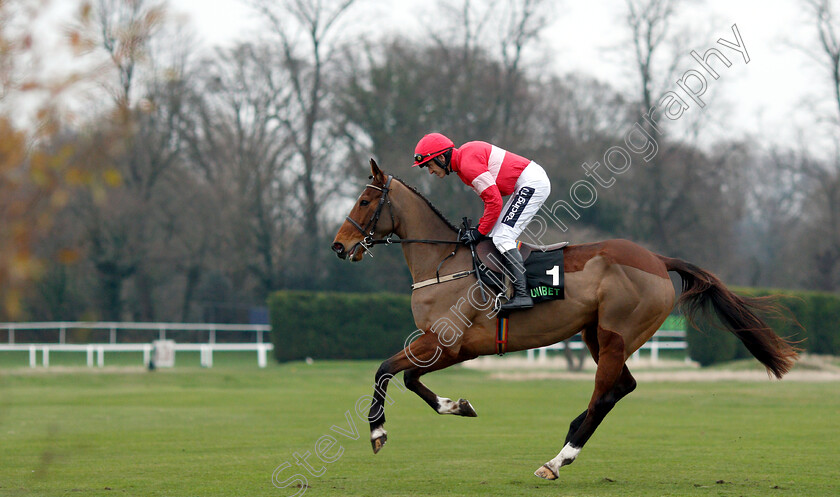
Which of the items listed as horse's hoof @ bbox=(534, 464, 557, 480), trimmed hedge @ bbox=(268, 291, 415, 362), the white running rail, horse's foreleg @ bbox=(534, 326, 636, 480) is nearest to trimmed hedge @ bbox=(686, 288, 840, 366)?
trimmed hedge @ bbox=(268, 291, 415, 362)

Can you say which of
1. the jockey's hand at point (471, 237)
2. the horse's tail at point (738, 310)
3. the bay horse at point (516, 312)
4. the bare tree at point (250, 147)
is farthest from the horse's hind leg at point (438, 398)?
the bare tree at point (250, 147)

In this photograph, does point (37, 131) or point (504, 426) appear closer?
point (37, 131)

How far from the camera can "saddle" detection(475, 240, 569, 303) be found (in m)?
7.34

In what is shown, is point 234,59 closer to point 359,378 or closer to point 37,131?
point 359,378

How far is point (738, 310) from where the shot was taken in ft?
26.4

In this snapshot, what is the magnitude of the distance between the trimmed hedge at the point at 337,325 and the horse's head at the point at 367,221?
70.6 feet

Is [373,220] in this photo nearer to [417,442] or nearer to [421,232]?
[421,232]

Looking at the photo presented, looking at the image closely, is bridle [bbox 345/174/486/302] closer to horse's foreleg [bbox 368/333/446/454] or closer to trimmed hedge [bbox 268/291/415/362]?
horse's foreleg [bbox 368/333/446/454]

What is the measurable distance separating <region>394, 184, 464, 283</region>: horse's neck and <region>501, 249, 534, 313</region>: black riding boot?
1.56 ft

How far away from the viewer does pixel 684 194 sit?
3862 cm

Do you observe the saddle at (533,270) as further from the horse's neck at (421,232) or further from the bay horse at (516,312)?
the horse's neck at (421,232)

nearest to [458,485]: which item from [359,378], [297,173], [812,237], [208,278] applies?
[359,378]

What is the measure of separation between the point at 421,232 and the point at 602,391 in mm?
2032

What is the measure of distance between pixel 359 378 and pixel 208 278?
1571 cm
